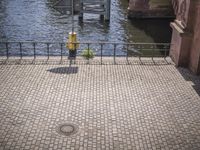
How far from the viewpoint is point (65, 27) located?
117 feet

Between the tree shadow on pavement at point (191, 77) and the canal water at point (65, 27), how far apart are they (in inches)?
391

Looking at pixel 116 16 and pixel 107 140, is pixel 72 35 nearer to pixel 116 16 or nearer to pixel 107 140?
pixel 107 140

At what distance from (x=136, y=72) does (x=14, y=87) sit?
19.6 ft

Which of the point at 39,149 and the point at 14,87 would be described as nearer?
the point at 39,149

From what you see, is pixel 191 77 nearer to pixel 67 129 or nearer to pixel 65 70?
pixel 65 70

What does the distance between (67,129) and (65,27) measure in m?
22.9

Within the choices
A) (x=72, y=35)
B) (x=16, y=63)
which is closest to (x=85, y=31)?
(x=72, y=35)

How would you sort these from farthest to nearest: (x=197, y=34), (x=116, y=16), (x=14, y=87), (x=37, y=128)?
1. (x=116, y=16)
2. (x=197, y=34)
3. (x=14, y=87)
4. (x=37, y=128)

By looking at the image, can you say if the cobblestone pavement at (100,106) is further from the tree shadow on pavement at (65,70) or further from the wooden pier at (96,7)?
the wooden pier at (96,7)

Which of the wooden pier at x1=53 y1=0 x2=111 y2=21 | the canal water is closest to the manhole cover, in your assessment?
the canal water

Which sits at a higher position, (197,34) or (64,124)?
(197,34)

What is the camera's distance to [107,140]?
42.6 feet

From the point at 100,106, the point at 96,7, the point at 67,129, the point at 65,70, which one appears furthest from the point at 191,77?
the point at 96,7

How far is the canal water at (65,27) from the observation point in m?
33.0
